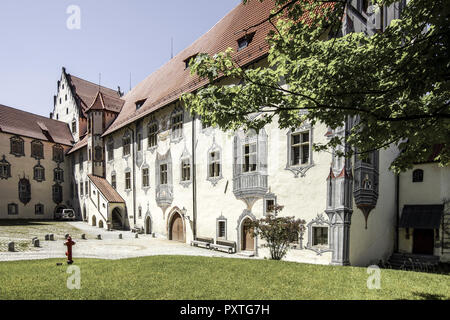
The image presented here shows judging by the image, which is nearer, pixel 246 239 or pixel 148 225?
pixel 246 239

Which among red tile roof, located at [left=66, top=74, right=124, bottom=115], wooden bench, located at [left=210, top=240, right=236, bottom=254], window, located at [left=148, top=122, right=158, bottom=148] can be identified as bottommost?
wooden bench, located at [left=210, top=240, right=236, bottom=254]

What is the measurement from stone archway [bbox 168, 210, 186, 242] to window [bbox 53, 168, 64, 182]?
23665mm

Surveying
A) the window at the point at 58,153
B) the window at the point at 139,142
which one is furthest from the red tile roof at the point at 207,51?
the window at the point at 58,153

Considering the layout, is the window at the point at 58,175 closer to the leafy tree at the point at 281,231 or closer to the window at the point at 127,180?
the window at the point at 127,180

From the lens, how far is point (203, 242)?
16875 mm

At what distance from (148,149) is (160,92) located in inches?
193

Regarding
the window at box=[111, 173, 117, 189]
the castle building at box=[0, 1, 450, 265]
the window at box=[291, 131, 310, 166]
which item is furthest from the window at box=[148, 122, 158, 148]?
the window at box=[291, 131, 310, 166]

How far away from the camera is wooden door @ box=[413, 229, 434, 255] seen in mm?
16344

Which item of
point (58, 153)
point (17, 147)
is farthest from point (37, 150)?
point (58, 153)

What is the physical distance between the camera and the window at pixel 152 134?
21.8 meters

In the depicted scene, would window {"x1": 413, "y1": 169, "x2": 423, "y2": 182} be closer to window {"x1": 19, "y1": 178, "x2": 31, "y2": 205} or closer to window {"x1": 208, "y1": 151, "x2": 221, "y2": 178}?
window {"x1": 208, "y1": 151, "x2": 221, "y2": 178}

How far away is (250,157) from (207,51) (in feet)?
30.9

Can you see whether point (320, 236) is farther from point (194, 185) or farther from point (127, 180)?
point (127, 180)
